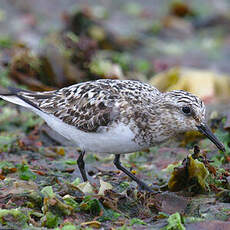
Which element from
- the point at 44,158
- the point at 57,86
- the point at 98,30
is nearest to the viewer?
the point at 44,158

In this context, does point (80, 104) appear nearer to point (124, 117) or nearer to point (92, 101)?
point (92, 101)

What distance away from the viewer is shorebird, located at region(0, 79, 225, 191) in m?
5.56

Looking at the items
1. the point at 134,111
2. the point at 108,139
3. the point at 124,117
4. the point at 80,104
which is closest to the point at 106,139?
the point at 108,139

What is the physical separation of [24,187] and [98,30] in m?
7.57

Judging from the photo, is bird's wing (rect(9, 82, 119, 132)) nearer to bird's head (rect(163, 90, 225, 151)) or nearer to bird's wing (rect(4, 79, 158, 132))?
bird's wing (rect(4, 79, 158, 132))

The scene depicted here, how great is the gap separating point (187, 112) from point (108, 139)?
2.75ft

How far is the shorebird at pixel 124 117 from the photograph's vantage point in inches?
219

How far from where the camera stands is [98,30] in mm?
12445

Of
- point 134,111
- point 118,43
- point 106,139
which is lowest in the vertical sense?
point 118,43

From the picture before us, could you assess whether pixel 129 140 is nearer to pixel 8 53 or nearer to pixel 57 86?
pixel 57 86

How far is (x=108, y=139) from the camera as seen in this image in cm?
557

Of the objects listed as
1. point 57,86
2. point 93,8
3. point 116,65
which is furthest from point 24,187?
point 93,8

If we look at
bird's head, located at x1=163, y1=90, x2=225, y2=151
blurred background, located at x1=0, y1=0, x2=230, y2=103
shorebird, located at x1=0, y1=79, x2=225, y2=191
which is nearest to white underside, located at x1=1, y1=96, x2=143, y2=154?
shorebird, located at x1=0, y1=79, x2=225, y2=191

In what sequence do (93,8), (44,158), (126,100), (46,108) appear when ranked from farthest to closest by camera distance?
(93,8)
(44,158)
(46,108)
(126,100)
